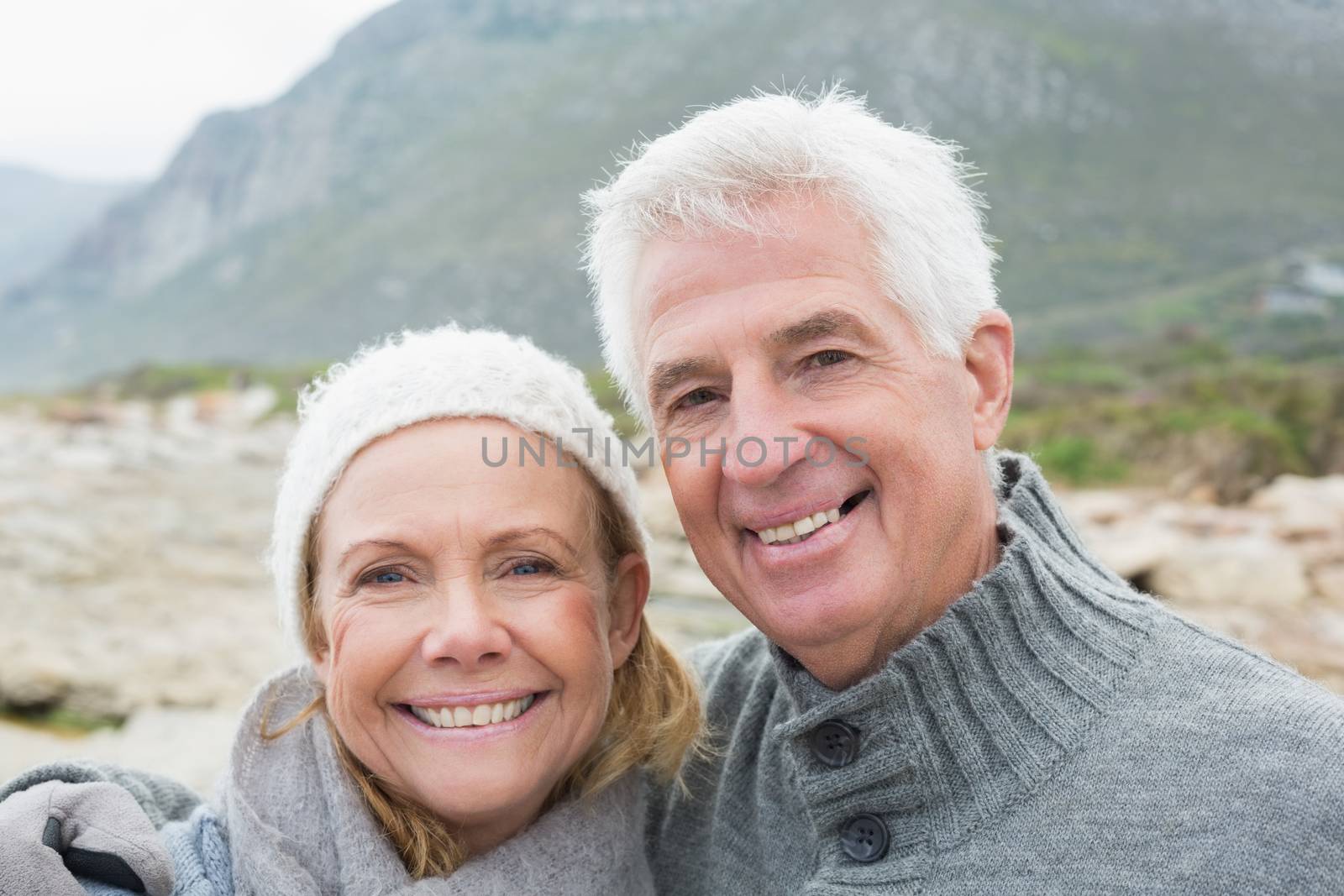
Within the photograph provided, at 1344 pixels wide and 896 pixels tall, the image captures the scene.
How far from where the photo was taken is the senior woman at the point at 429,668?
2137mm

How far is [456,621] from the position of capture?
2096 millimetres

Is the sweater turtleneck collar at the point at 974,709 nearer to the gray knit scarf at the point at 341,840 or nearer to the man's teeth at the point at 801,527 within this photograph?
the man's teeth at the point at 801,527

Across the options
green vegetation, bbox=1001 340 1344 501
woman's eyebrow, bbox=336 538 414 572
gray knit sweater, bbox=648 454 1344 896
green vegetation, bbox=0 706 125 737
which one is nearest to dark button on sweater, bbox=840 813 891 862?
gray knit sweater, bbox=648 454 1344 896

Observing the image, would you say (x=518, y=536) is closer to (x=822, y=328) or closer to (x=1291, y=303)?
(x=822, y=328)

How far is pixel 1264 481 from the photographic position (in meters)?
11.6

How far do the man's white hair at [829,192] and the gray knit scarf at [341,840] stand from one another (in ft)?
3.07

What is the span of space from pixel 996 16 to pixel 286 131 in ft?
287

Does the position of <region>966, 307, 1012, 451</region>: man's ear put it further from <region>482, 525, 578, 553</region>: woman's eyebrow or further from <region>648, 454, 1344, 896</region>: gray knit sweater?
<region>482, 525, 578, 553</region>: woman's eyebrow

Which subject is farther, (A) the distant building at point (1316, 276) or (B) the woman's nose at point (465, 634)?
(A) the distant building at point (1316, 276)

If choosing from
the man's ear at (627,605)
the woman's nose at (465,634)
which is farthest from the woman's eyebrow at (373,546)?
the man's ear at (627,605)

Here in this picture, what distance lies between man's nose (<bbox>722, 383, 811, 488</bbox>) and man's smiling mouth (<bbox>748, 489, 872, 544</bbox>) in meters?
0.10

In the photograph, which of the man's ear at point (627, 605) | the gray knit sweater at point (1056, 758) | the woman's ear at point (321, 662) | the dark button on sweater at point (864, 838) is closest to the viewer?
the gray knit sweater at point (1056, 758)

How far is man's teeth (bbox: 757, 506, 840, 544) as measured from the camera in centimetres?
204

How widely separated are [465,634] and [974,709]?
0.98 metres
